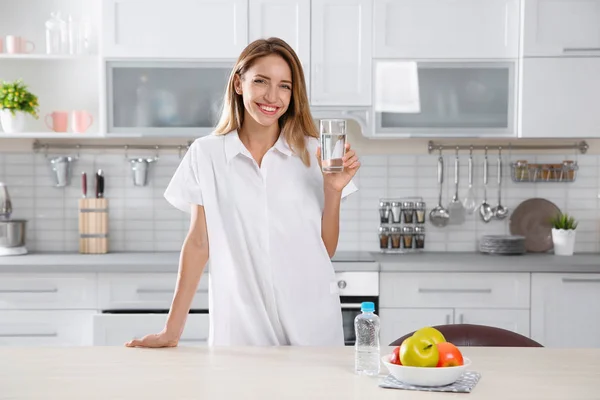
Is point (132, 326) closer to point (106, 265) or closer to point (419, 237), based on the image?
point (106, 265)

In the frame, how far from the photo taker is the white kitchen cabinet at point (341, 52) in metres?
3.78

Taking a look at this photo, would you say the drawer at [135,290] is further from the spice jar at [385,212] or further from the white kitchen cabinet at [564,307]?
the white kitchen cabinet at [564,307]

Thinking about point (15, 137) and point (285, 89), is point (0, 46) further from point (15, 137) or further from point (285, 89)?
point (285, 89)

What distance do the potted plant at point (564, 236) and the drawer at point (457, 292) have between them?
19.7 inches

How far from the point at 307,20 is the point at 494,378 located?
252 cm

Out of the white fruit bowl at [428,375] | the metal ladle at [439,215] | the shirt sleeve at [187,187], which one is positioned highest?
the shirt sleeve at [187,187]

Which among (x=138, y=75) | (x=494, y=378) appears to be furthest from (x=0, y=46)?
(x=494, y=378)

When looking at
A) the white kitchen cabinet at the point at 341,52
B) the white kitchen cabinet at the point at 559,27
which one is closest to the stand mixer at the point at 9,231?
the white kitchen cabinet at the point at 341,52

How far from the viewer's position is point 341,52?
3793 mm

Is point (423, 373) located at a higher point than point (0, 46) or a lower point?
lower

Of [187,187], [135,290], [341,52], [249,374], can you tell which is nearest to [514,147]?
[341,52]

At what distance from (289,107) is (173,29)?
1.82 m

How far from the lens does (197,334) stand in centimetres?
352

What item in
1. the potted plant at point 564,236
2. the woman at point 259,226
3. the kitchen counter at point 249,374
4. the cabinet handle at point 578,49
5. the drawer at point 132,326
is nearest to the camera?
the kitchen counter at point 249,374
